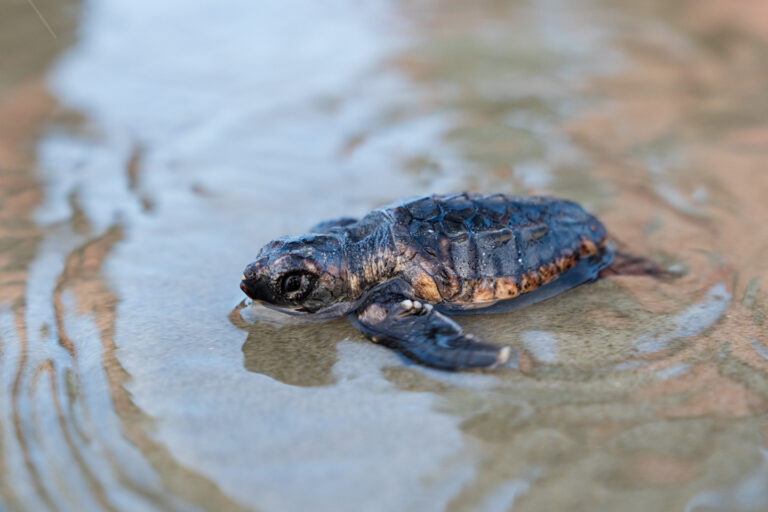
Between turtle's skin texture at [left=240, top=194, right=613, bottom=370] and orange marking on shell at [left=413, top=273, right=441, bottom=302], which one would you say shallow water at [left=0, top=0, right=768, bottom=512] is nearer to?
turtle's skin texture at [left=240, top=194, right=613, bottom=370]

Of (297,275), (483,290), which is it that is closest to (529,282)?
(483,290)

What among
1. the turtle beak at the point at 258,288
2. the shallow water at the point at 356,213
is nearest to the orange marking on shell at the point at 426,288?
the shallow water at the point at 356,213

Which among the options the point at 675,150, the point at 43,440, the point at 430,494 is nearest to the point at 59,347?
the point at 43,440

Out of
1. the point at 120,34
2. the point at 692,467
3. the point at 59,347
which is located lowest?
the point at 692,467

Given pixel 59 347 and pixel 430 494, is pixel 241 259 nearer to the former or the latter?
pixel 59 347

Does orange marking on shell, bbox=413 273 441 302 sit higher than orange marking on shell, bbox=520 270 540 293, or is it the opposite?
orange marking on shell, bbox=413 273 441 302

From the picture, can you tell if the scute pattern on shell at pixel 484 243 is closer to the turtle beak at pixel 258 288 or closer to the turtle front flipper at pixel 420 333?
the turtle front flipper at pixel 420 333

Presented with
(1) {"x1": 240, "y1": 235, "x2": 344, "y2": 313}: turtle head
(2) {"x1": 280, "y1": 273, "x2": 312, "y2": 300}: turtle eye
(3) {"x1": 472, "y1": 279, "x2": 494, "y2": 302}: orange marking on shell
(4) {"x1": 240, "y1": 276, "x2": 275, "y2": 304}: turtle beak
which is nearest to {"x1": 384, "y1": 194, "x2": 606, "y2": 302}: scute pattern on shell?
(3) {"x1": 472, "y1": 279, "x2": 494, "y2": 302}: orange marking on shell
